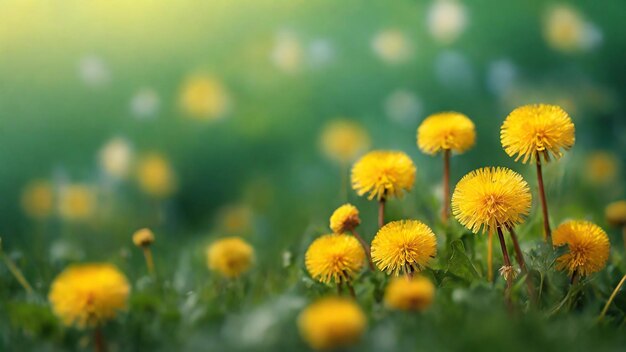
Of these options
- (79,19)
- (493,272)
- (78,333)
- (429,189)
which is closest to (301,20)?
(79,19)

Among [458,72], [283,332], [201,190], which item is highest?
[458,72]

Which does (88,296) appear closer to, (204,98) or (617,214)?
(617,214)

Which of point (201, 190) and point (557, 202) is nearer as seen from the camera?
point (557, 202)

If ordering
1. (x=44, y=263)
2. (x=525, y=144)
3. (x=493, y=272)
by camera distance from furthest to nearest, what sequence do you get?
1. (x=44, y=263)
2. (x=493, y=272)
3. (x=525, y=144)

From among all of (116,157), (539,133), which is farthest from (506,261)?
(116,157)

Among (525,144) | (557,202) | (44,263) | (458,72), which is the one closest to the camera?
(525,144)

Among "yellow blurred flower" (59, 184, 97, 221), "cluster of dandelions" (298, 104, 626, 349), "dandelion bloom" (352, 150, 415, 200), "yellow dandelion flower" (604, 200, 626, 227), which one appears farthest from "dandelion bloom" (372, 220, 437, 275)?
"yellow blurred flower" (59, 184, 97, 221)

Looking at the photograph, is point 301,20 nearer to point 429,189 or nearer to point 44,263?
point 429,189

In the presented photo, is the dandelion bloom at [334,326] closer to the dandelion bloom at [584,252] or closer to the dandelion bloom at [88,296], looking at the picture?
the dandelion bloom at [88,296]
